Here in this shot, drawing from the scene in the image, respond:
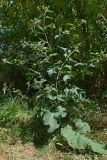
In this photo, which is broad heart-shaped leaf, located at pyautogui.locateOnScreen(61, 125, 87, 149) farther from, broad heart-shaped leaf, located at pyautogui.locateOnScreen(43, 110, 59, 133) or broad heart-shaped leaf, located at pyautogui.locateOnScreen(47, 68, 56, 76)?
broad heart-shaped leaf, located at pyautogui.locateOnScreen(47, 68, 56, 76)

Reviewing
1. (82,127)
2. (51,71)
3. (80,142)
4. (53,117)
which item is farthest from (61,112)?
(51,71)

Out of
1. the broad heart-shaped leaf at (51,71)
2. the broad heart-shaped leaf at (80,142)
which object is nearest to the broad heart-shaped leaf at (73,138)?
the broad heart-shaped leaf at (80,142)

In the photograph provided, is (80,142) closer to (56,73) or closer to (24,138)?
(24,138)

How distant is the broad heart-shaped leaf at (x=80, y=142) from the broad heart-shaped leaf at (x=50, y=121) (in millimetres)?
133

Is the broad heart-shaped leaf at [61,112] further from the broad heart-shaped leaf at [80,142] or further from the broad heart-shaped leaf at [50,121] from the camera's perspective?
the broad heart-shaped leaf at [80,142]

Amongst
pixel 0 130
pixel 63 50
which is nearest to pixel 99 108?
pixel 63 50

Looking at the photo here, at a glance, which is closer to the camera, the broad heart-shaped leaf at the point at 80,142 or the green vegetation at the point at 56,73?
the broad heart-shaped leaf at the point at 80,142

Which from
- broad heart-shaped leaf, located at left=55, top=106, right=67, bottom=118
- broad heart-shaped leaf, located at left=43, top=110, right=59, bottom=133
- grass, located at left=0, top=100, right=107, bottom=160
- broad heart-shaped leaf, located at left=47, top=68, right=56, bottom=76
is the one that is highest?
broad heart-shaped leaf, located at left=47, top=68, right=56, bottom=76

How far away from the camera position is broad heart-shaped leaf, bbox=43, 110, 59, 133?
579 centimetres

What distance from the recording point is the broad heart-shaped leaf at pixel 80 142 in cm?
562

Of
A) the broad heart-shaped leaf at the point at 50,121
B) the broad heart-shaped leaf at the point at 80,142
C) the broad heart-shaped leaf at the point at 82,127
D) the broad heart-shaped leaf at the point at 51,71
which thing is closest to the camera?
the broad heart-shaped leaf at the point at 80,142

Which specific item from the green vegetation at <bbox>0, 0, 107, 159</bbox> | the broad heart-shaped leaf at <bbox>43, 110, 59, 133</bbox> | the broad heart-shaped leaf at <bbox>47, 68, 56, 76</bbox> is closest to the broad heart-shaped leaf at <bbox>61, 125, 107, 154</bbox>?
the green vegetation at <bbox>0, 0, 107, 159</bbox>

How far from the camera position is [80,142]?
5680 mm

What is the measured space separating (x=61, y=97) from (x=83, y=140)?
26.3 inches
